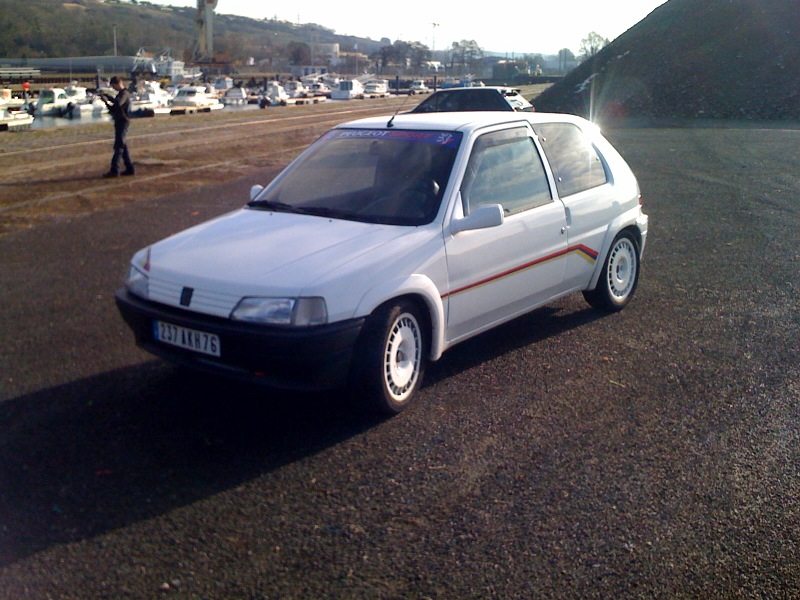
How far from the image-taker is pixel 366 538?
3646mm

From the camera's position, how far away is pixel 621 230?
7082 mm

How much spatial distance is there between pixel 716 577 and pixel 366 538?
4.83 feet

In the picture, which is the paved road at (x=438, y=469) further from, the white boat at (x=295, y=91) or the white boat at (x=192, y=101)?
the white boat at (x=295, y=91)

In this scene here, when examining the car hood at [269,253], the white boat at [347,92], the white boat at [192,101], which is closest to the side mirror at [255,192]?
the car hood at [269,253]

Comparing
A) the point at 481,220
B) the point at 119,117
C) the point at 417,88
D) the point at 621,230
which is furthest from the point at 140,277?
the point at 417,88

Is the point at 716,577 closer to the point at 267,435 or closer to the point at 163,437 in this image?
the point at 267,435

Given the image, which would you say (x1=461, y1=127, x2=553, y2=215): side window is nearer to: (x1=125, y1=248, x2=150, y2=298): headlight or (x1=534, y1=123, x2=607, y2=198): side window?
(x1=534, y1=123, x2=607, y2=198): side window

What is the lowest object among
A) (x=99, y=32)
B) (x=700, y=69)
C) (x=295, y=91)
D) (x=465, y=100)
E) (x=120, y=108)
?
(x=295, y=91)

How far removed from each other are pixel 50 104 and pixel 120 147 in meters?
41.6

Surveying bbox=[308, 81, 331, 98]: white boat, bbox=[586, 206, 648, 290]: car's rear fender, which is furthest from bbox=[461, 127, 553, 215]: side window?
bbox=[308, 81, 331, 98]: white boat

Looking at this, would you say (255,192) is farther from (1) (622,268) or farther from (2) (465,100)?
(2) (465,100)

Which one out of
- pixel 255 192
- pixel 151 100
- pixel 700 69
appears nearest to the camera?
pixel 255 192

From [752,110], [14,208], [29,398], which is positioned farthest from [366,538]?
[752,110]

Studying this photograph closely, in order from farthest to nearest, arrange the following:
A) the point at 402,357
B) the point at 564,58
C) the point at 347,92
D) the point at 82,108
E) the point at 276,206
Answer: the point at 564,58
the point at 347,92
the point at 82,108
the point at 276,206
the point at 402,357
